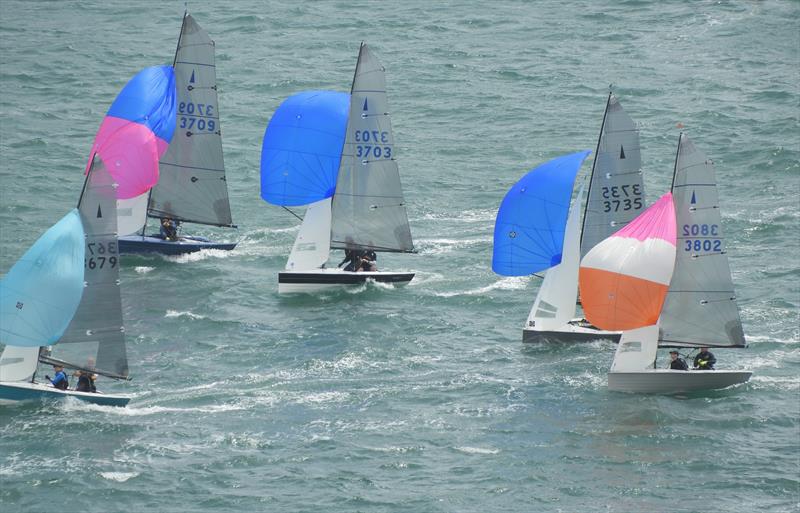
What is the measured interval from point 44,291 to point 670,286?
892 inches

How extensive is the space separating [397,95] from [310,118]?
98.0ft

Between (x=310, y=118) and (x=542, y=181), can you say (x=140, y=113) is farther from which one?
(x=542, y=181)

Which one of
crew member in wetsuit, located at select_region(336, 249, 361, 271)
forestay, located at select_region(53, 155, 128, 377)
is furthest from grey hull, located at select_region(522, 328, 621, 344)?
forestay, located at select_region(53, 155, 128, 377)

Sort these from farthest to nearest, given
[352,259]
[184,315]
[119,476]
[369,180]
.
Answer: [352,259] < [369,180] < [184,315] < [119,476]

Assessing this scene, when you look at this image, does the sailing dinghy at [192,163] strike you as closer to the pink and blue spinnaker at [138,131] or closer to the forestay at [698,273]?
the pink and blue spinnaker at [138,131]

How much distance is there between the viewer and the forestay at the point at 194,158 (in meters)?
75.0

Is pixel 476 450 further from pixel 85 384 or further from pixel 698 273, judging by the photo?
pixel 85 384

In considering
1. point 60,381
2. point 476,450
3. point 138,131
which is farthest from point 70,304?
point 138,131

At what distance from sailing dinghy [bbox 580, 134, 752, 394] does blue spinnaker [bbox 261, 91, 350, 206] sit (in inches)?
588

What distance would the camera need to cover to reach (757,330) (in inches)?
2554

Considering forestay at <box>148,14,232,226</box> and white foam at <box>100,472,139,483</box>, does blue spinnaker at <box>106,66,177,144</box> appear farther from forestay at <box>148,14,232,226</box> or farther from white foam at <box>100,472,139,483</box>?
white foam at <box>100,472,139,483</box>

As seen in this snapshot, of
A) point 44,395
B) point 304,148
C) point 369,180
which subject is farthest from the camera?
point 369,180

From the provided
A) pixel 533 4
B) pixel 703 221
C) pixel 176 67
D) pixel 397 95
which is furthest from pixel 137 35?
pixel 703 221

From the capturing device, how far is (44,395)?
55938mm
